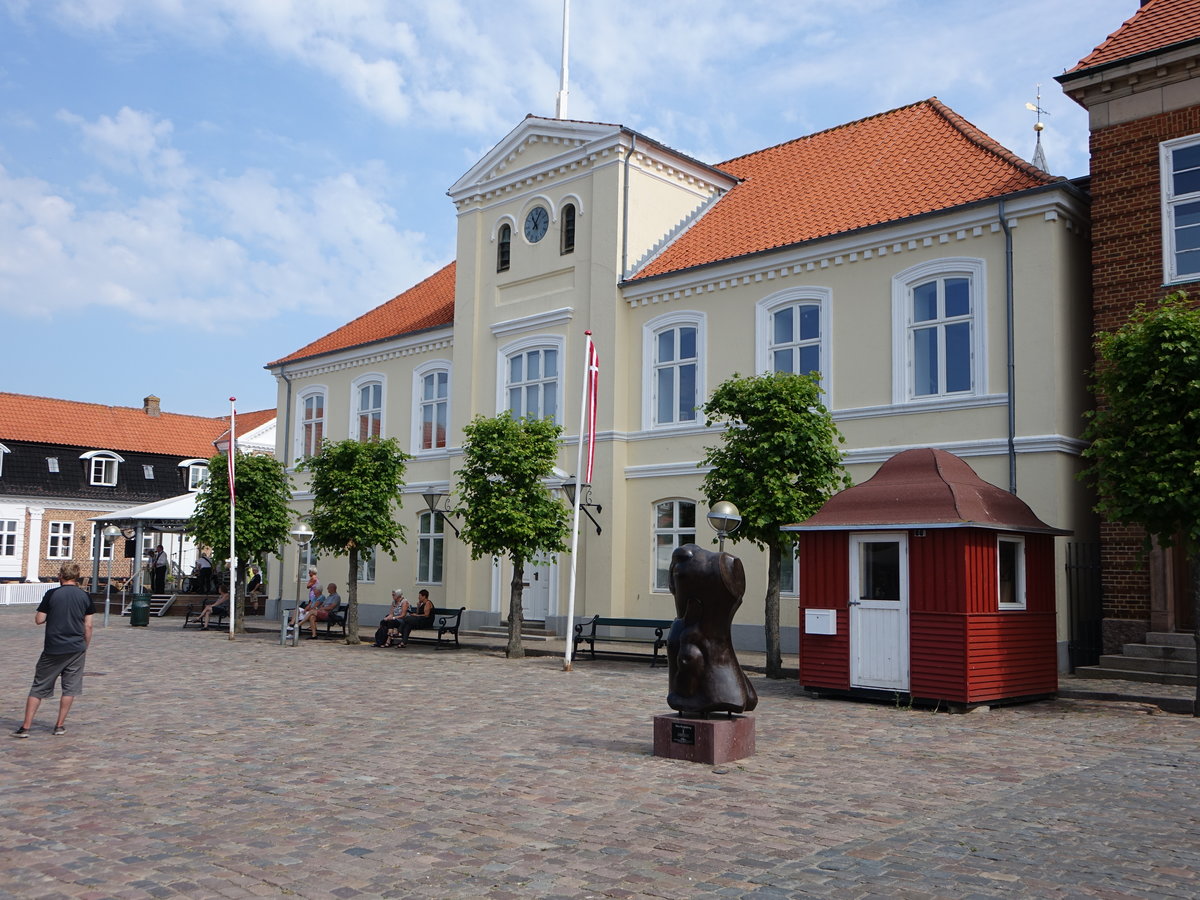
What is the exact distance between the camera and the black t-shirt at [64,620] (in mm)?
10906

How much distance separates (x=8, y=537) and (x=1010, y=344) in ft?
145

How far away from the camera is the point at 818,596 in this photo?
48.3 feet

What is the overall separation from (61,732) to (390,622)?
12.8 meters

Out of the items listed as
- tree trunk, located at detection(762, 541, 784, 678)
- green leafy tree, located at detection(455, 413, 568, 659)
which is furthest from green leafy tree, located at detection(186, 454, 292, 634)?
tree trunk, located at detection(762, 541, 784, 678)

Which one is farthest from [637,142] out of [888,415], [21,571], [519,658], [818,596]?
[21,571]

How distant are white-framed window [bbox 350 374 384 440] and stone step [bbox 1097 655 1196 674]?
20.6m

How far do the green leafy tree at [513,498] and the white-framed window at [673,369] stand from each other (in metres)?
3.32

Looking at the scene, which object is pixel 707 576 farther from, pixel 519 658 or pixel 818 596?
pixel 519 658

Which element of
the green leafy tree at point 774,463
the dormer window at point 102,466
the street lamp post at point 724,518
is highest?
the dormer window at point 102,466

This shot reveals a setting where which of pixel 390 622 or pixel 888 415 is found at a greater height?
pixel 888 415

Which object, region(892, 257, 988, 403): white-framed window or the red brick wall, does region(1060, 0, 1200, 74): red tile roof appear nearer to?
the red brick wall

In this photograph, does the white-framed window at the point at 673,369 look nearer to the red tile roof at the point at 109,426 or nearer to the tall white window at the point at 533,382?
the tall white window at the point at 533,382

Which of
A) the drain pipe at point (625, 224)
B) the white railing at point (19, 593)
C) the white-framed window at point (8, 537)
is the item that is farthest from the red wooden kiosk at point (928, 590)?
the white-framed window at point (8, 537)

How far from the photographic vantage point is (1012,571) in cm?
1435
